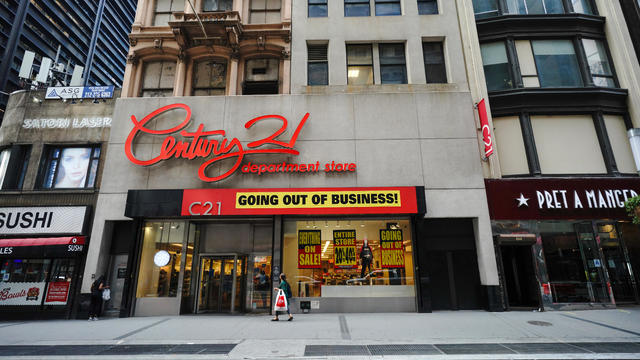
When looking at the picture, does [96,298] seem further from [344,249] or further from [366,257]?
[366,257]

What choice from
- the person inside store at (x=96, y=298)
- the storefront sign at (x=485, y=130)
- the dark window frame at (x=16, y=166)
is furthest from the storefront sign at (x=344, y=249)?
the dark window frame at (x=16, y=166)

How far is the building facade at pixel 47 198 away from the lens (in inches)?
521

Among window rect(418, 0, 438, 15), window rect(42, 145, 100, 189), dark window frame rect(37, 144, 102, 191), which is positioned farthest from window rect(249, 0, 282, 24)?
window rect(42, 145, 100, 189)

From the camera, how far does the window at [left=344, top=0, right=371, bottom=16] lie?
16844 millimetres

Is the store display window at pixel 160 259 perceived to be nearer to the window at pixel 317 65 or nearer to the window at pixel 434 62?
the window at pixel 317 65

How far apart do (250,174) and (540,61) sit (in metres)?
15.4

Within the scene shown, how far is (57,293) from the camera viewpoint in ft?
43.9

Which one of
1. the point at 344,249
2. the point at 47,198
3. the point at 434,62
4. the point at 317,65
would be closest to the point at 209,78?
the point at 317,65

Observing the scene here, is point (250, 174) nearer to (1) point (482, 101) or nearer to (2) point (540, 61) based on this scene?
(1) point (482, 101)

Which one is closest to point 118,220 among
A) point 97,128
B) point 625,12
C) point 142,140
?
point 142,140

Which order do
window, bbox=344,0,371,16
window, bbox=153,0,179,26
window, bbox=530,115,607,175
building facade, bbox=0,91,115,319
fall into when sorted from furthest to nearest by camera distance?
window, bbox=153,0,179,26 → window, bbox=344,0,371,16 → window, bbox=530,115,607,175 → building facade, bbox=0,91,115,319

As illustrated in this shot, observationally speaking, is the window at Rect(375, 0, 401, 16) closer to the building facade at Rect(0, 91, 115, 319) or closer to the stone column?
the stone column

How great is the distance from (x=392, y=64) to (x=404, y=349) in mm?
13619

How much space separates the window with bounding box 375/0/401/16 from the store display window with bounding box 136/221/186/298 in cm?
1535
